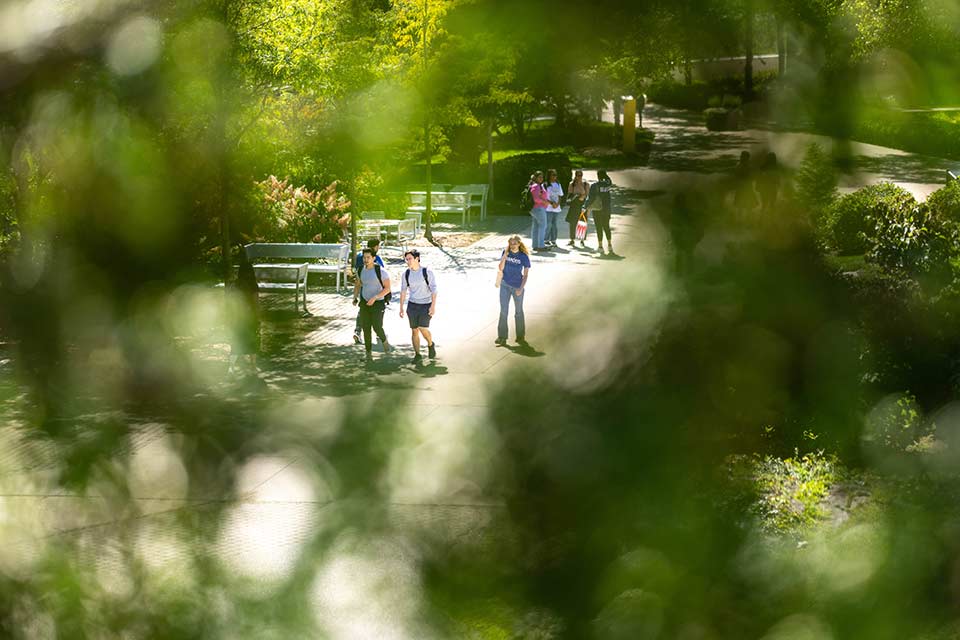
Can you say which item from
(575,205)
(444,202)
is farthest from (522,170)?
(575,205)

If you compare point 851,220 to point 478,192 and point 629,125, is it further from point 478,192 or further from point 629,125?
point 629,125

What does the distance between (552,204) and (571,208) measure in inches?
38.7

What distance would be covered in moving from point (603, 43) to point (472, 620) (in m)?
37.8

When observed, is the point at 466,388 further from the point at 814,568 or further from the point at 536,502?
the point at 814,568

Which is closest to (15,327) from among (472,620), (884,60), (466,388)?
(466,388)

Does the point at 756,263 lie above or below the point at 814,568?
above

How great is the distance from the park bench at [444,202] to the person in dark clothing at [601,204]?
18.6 feet

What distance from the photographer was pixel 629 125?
4534cm

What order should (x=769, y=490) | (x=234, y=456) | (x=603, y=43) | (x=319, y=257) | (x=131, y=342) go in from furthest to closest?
1. (x=603, y=43)
2. (x=319, y=257)
3. (x=131, y=342)
4. (x=234, y=456)
5. (x=769, y=490)

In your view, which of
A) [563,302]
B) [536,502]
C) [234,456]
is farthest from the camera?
[563,302]

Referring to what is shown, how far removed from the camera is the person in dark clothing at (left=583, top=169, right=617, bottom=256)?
22.8 metres

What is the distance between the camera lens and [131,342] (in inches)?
618

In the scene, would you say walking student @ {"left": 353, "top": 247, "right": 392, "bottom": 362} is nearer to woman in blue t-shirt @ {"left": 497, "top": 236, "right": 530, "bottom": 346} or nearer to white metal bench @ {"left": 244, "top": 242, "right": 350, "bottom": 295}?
woman in blue t-shirt @ {"left": 497, "top": 236, "right": 530, "bottom": 346}

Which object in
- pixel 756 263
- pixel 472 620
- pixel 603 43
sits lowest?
pixel 472 620
